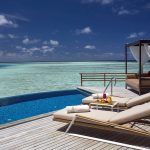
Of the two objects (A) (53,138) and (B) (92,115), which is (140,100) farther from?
(A) (53,138)

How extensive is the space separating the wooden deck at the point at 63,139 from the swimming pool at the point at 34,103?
2916 millimetres

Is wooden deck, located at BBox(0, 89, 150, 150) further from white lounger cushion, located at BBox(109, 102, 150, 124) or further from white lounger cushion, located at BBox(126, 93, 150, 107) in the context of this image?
white lounger cushion, located at BBox(126, 93, 150, 107)

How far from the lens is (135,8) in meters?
69.6

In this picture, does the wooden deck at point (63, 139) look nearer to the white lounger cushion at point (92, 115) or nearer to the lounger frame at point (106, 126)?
the lounger frame at point (106, 126)

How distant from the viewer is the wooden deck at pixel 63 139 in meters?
5.11

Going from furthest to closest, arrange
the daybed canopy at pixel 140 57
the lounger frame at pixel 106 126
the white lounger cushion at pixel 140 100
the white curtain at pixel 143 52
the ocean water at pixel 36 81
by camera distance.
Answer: the ocean water at pixel 36 81 < the white curtain at pixel 143 52 < the daybed canopy at pixel 140 57 < the white lounger cushion at pixel 140 100 < the lounger frame at pixel 106 126

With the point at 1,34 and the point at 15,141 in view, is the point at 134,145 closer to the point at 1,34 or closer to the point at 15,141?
the point at 15,141

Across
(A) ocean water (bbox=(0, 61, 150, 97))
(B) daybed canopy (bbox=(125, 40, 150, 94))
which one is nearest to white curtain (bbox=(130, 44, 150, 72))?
(B) daybed canopy (bbox=(125, 40, 150, 94))

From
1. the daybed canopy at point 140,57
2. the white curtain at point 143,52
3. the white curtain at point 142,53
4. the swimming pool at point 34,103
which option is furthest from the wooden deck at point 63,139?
the white curtain at point 142,53

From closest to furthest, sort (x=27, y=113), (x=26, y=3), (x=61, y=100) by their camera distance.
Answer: (x=27, y=113) → (x=61, y=100) → (x=26, y=3)

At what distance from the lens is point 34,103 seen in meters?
11.8

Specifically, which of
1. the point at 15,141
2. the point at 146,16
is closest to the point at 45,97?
the point at 15,141

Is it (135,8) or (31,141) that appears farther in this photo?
(135,8)

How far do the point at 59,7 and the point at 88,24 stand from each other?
3097cm
